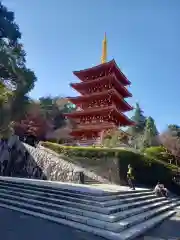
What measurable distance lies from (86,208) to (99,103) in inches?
911

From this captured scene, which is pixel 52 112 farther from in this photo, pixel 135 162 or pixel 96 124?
pixel 135 162

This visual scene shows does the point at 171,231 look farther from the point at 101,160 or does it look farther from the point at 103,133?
the point at 103,133

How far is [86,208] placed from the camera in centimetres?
776

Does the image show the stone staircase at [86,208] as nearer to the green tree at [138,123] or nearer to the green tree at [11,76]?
the green tree at [11,76]

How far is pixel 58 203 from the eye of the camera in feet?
28.1

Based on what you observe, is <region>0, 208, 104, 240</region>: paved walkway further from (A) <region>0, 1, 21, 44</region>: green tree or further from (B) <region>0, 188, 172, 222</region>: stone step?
(A) <region>0, 1, 21, 44</region>: green tree

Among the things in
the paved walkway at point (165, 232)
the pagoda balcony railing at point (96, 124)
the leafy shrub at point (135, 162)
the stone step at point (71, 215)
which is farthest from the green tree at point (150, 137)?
the stone step at point (71, 215)

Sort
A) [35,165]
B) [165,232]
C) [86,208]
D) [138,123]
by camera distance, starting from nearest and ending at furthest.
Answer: [165,232]
[86,208]
[35,165]
[138,123]

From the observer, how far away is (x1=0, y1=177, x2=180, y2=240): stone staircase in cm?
659

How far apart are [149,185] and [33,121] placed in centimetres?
2001

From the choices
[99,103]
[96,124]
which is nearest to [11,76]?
[96,124]

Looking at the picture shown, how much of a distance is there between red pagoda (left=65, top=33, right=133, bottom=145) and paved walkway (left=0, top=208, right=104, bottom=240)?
59.9 feet

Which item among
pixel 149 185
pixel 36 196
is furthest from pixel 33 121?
pixel 36 196

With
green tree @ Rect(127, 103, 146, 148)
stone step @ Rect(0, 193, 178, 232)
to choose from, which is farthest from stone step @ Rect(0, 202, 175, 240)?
green tree @ Rect(127, 103, 146, 148)
